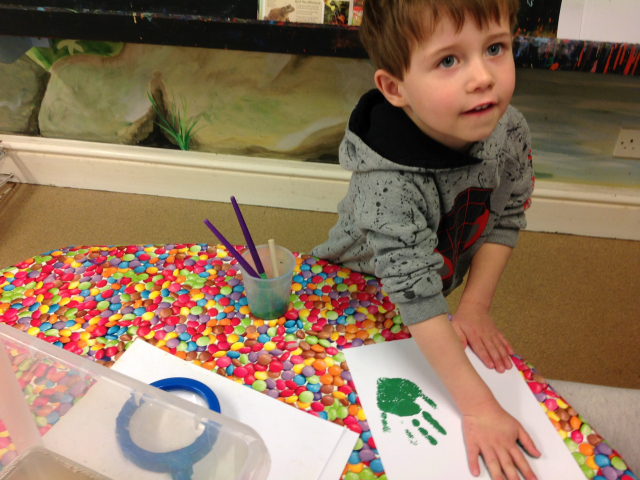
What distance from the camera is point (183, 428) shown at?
0.39 meters

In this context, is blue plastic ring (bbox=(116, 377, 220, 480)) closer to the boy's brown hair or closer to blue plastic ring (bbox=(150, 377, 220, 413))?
blue plastic ring (bbox=(150, 377, 220, 413))

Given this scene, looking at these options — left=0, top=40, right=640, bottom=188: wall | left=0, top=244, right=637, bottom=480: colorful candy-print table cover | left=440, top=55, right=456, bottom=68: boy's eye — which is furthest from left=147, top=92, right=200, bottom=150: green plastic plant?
left=440, top=55, right=456, bottom=68: boy's eye

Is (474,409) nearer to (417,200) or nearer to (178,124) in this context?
(417,200)

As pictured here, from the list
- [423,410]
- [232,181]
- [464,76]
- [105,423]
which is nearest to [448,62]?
[464,76]

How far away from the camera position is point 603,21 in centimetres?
111

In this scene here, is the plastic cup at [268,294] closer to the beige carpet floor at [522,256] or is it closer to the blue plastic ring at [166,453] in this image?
the blue plastic ring at [166,453]

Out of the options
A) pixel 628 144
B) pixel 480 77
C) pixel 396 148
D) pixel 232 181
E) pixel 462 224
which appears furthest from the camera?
pixel 232 181

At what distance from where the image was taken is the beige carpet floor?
4.34 feet

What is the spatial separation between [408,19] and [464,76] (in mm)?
87

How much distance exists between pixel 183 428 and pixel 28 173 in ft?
6.03

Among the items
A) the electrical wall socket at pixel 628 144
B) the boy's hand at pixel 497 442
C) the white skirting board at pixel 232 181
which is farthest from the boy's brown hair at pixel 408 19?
the electrical wall socket at pixel 628 144

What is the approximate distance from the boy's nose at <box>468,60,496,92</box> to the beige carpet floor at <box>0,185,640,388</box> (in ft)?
3.27

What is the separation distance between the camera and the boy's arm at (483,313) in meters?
0.58

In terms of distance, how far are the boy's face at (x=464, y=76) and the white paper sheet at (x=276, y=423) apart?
358 millimetres
